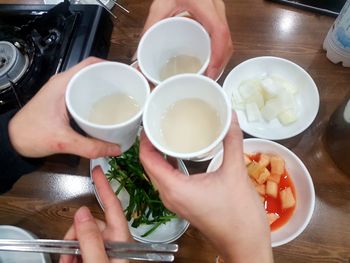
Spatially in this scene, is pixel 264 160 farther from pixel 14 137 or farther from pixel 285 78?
pixel 14 137

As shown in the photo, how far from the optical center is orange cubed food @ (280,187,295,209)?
0.98m

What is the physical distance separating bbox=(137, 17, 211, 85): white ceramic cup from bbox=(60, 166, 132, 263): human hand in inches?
10.6

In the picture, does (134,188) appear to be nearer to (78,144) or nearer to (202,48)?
(78,144)

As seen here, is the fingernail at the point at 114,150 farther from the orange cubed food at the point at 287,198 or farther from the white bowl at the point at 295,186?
the orange cubed food at the point at 287,198

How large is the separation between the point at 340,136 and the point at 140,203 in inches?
22.9

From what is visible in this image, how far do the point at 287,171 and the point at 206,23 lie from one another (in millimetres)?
475

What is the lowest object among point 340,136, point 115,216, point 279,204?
point 279,204

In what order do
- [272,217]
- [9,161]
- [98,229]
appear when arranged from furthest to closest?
[272,217]
[9,161]
[98,229]

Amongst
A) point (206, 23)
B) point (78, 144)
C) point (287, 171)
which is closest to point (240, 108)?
point (287, 171)

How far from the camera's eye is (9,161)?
860mm

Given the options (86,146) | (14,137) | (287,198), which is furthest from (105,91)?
(287,198)

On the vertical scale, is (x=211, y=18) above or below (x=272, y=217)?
above

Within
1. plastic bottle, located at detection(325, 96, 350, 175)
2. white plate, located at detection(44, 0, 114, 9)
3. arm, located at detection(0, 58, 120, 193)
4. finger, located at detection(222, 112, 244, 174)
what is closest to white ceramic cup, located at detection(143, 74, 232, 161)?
finger, located at detection(222, 112, 244, 174)

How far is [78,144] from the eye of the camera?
2.39 feet
